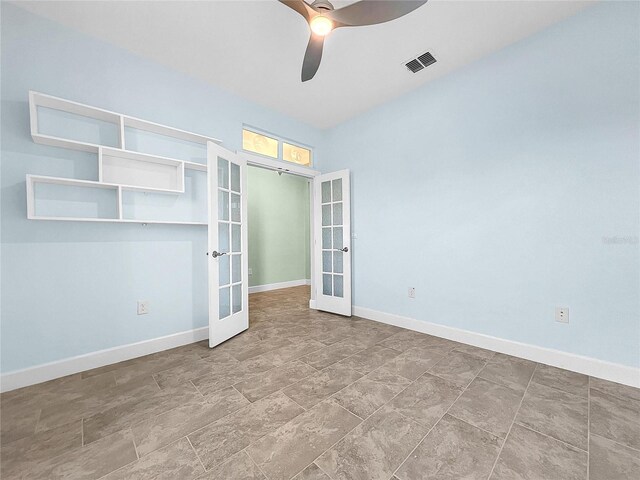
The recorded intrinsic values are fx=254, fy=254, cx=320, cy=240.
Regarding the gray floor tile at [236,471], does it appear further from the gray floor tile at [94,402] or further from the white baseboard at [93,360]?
the white baseboard at [93,360]

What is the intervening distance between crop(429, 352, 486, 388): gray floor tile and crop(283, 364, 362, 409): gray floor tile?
700mm

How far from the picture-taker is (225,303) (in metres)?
2.86

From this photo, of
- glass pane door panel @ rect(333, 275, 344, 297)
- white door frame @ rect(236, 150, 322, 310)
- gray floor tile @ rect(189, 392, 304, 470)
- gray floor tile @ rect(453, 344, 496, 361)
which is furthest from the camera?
glass pane door panel @ rect(333, 275, 344, 297)

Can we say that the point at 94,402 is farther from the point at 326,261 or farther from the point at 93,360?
the point at 326,261

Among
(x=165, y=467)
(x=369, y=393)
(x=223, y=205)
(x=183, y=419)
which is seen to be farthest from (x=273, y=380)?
(x=223, y=205)

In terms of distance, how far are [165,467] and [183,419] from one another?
0.36 m

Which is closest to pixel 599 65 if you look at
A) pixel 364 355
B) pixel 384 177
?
pixel 384 177

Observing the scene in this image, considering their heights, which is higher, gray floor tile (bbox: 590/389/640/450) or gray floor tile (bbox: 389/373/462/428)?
gray floor tile (bbox: 590/389/640/450)

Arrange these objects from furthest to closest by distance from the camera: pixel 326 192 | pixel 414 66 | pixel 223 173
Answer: pixel 326 192, pixel 223 173, pixel 414 66

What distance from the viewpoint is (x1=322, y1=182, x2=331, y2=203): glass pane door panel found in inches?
157

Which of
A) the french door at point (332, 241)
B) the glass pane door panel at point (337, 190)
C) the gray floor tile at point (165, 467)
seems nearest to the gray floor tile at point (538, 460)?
the gray floor tile at point (165, 467)

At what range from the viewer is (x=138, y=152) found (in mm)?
2414

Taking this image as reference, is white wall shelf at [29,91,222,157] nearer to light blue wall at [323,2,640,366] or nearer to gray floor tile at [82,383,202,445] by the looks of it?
gray floor tile at [82,383,202,445]

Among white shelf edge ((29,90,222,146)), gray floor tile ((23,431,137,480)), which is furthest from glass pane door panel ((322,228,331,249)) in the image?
gray floor tile ((23,431,137,480))
